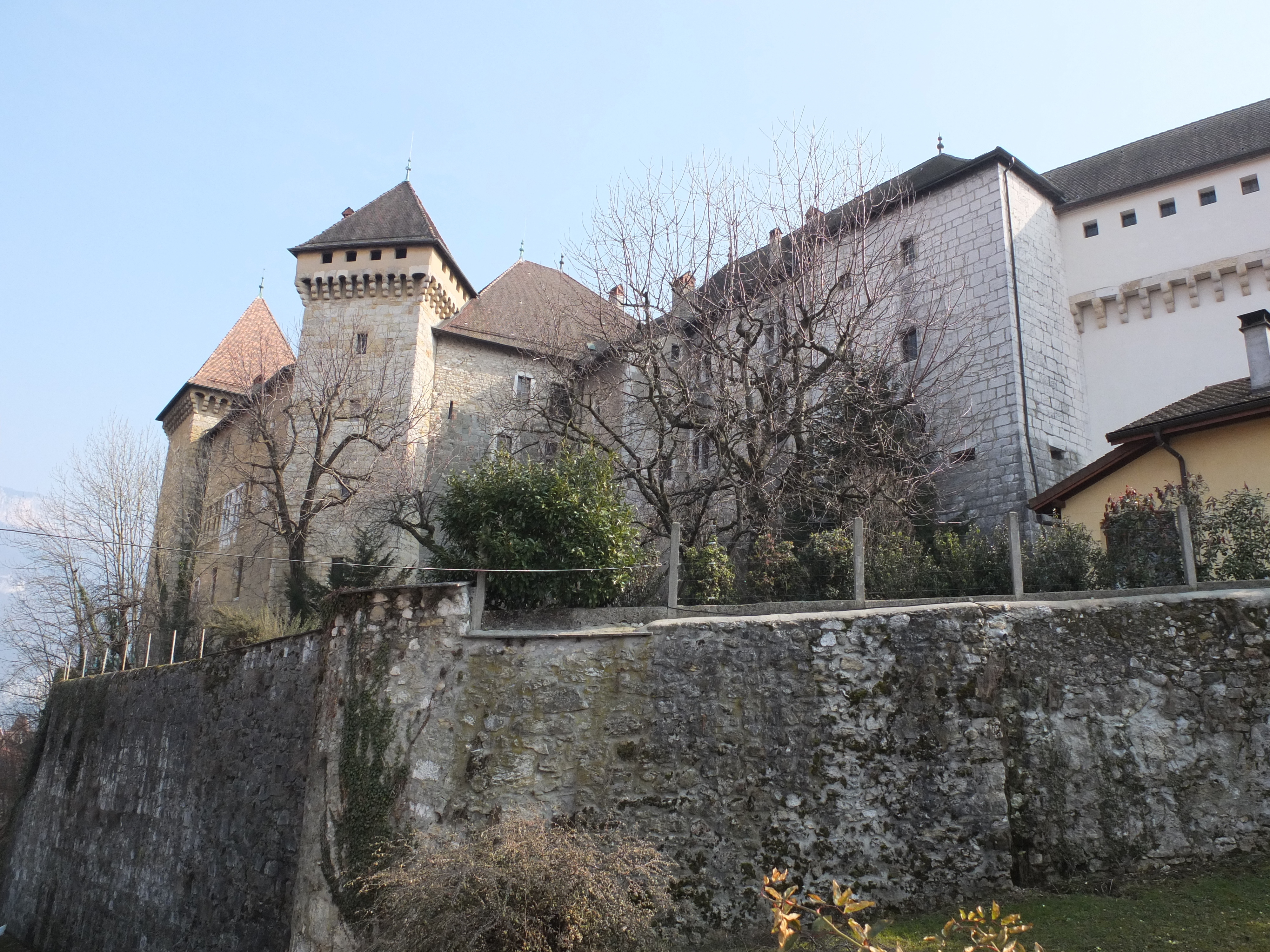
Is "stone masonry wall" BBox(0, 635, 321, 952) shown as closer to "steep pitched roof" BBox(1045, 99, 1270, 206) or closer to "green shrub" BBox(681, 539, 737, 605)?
"green shrub" BBox(681, 539, 737, 605)

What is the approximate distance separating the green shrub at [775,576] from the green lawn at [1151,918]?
12.6 ft

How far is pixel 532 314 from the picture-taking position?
3000 centimetres

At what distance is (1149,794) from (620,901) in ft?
15.0


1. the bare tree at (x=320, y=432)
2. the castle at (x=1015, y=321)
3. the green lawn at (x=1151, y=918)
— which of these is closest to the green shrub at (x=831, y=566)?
A: the green lawn at (x=1151, y=918)

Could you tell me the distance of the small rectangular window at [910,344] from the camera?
18781 mm

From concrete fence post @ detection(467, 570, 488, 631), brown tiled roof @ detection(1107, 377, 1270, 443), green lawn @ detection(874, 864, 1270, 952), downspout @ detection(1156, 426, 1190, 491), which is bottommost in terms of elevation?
green lawn @ detection(874, 864, 1270, 952)

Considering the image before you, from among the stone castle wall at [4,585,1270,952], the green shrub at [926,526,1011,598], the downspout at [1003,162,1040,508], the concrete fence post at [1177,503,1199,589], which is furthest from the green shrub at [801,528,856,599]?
the downspout at [1003,162,1040,508]

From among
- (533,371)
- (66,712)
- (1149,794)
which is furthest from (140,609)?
(1149,794)

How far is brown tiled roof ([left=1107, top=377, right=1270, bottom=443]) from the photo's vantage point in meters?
12.9

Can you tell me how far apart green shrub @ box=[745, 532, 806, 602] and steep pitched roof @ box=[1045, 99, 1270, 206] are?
1469 cm

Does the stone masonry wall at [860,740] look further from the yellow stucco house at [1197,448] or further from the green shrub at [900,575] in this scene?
the yellow stucco house at [1197,448]

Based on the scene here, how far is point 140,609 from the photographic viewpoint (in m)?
28.2

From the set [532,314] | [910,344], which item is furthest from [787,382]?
[532,314]

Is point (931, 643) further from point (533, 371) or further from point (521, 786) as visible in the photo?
point (533, 371)
